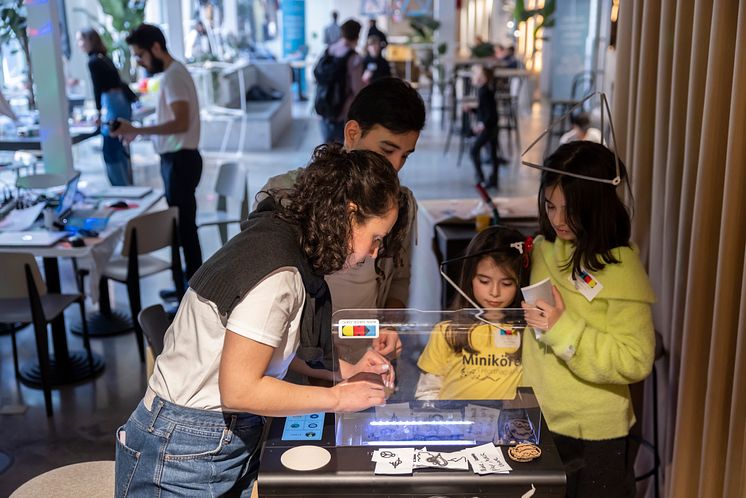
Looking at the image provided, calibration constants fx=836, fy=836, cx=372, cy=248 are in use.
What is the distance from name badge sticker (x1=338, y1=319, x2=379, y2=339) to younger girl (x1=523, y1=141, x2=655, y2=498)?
52 cm

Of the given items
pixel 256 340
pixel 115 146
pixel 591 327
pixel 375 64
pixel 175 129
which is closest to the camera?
pixel 256 340

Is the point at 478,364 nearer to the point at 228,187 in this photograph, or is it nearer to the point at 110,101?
the point at 228,187

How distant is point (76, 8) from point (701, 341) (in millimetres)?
11281

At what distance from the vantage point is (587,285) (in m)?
2.15

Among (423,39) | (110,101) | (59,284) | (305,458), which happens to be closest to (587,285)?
(305,458)

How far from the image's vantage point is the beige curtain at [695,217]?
7.18ft

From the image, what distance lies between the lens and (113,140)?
23.2ft

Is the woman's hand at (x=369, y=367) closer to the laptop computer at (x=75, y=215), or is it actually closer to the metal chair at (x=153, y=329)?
the metal chair at (x=153, y=329)

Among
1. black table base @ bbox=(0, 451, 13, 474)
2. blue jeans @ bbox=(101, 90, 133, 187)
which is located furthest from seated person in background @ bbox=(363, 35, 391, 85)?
black table base @ bbox=(0, 451, 13, 474)

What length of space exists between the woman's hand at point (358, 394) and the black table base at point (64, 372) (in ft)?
10.6

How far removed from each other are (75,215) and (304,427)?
130 inches

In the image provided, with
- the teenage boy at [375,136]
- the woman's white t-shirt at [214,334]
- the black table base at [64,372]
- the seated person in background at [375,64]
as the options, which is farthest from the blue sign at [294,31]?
the woman's white t-shirt at [214,334]

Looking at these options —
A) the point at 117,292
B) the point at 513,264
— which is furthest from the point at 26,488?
the point at 117,292

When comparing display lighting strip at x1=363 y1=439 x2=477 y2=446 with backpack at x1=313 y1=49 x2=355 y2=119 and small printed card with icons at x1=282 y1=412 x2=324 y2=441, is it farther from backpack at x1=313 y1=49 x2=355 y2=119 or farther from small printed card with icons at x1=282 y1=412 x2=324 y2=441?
backpack at x1=313 y1=49 x2=355 y2=119
